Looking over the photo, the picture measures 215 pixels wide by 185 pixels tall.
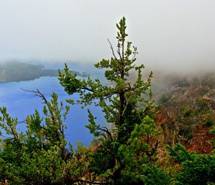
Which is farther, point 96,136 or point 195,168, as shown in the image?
point 96,136

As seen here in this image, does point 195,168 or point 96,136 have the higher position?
point 195,168

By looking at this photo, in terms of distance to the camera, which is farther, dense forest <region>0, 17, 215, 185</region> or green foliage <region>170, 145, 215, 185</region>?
dense forest <region>0, 17, 215, 185</region>

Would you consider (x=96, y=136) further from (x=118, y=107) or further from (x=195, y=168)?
(x=195, y=168)

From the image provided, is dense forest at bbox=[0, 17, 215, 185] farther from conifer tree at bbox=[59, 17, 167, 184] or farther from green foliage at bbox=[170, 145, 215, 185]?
green foliage at bbox=[170, 145, 215, 185]

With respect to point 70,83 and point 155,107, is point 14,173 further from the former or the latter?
point 155,107

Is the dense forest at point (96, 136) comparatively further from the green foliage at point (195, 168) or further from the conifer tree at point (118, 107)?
the green foliage at point (195, 168)

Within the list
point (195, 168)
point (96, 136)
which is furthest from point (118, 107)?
point (195, 168)

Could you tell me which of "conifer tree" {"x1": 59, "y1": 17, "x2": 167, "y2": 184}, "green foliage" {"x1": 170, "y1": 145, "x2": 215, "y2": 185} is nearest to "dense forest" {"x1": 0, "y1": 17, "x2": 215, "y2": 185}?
"conifer tree" {"x1": 59, "y1": 17, "x2": 167, "y2": 184}

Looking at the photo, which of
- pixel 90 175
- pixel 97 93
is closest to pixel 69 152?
pixel 90 175

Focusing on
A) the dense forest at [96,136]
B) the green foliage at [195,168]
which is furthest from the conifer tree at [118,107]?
the green foliage at [195,168]

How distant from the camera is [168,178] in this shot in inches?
377

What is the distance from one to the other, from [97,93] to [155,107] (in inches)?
85.6

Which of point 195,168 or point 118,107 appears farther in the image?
point 118,107

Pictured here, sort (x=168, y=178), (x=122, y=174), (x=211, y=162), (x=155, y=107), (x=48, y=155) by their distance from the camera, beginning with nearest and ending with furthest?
(x=211, y=162), (x=168, y=178), (x=48, y=155), (x=122, y=174), (x=155, y=107)
